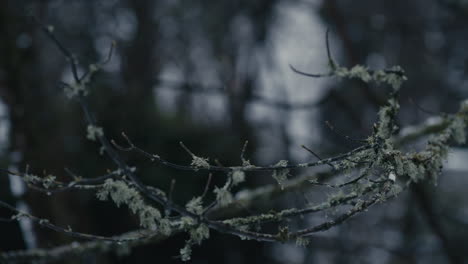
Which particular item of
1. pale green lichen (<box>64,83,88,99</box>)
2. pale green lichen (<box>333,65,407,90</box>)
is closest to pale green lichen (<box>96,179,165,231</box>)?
pale green lichen (<box>64,83,88,99</box>)

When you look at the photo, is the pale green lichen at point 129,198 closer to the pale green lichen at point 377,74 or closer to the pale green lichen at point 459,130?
the pale green lichen at point 377,74

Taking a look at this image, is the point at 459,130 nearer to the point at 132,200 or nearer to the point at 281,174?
the point at 281,174

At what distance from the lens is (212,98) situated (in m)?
7.96

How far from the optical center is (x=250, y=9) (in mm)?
7652

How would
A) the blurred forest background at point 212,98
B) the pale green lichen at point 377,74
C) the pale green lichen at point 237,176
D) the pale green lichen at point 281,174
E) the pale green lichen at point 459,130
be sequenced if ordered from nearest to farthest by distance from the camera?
the pale green lichen at point 237,176, the pale green lichen at point 281,174, the pale green lichen at point 377,74, the pale green lichen at point 459,130, the blurred forest background at point 212,98

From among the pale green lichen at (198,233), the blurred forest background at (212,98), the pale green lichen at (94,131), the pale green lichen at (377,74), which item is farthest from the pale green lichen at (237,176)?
the blurred forest background at (212,98)

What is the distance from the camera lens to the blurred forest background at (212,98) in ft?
16.3

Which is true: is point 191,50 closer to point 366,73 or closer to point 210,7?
point 210,7

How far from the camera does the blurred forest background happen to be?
496cm

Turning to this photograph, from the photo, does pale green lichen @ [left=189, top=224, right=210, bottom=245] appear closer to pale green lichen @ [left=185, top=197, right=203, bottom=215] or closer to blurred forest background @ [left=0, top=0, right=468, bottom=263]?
pale green lichen @ [left=185, top=197, right=203, bottom=215]

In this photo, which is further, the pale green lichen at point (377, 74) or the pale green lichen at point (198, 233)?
the pale green lichen at point (377, 74)

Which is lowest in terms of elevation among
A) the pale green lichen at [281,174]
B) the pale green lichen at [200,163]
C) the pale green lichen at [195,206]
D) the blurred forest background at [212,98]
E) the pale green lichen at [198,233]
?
the pale green lichen at [198,233]

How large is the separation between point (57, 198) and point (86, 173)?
0.93 m

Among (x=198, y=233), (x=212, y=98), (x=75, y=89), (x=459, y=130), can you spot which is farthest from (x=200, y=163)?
(x=212, y=98)
